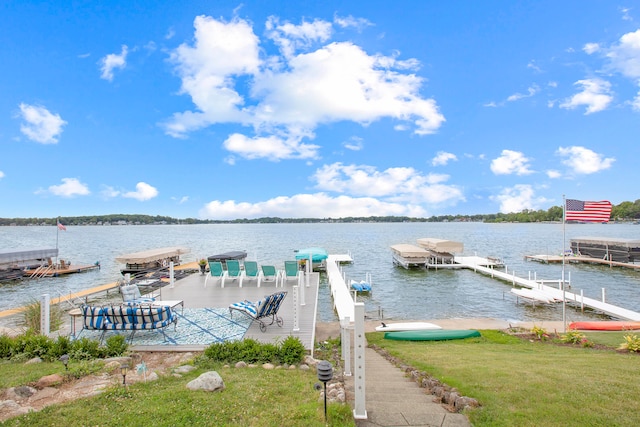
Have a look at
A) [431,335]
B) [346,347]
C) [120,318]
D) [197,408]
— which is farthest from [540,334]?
[120,318]

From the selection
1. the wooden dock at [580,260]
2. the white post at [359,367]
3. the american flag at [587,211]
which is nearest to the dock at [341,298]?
the white post at [359,367]

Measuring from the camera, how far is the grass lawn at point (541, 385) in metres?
3.57

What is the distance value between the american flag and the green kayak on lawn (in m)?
4.78

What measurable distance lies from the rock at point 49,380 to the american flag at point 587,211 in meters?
13.0

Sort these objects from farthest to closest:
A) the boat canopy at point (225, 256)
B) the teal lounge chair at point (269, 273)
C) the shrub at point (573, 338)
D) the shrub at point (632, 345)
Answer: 1. the boat canopy at point (225, 256)
2. the teal lounge chair at point (269, 273)
3. the shrub at point (573, 338)
4. the shrub at point (632, 345)

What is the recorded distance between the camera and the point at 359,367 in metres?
3.84

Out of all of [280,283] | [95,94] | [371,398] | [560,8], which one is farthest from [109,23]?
[560,8]

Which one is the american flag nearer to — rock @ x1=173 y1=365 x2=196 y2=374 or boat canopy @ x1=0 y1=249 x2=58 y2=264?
rock @ x1=173 y1=365 x2=196 y2=374

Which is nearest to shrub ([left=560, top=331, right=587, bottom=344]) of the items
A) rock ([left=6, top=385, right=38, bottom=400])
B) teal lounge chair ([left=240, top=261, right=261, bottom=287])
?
teal lounge chair ([left=240, top=261, right=261, bottom=287])

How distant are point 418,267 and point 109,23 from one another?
1106 inches

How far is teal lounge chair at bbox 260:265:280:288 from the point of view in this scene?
541 inches

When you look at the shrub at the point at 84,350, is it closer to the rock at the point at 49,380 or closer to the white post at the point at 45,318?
the rock at the point at 49,380

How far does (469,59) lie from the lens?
1873cm

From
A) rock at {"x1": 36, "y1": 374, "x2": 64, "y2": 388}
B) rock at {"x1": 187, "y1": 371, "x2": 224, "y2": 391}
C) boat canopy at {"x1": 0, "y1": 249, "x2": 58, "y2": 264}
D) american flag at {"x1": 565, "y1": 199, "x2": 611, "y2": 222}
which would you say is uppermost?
american flag at {"x1": 565, "y1": 199, "x2": 611, "y2": 222}
